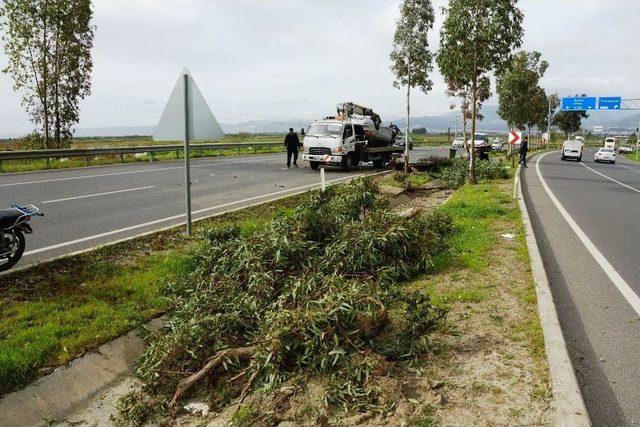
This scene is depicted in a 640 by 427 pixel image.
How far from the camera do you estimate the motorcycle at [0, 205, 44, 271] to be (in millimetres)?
6223

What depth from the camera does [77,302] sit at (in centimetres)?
534

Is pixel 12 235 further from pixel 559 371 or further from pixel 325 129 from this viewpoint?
pixel 325 129

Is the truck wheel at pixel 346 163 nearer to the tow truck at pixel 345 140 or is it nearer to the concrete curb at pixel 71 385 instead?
the tow truck at pixel 345 140

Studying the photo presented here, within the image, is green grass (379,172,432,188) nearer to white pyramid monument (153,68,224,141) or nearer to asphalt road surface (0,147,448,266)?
asphalt road surface (0,147,448,266)

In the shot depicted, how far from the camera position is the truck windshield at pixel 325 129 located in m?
21.3

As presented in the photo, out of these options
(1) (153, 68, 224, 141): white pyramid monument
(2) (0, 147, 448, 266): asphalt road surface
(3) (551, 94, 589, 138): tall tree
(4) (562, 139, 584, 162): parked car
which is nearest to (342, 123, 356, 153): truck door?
(2) (0, 147, 448, 266): asphalt road surface

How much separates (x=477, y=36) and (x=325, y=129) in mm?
7184

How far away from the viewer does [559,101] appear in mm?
73812

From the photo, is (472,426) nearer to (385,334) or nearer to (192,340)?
(385,334)

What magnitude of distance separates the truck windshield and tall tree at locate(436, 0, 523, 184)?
16.7ft

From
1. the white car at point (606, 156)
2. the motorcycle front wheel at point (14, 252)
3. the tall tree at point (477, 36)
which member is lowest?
the motorcycle front wheel at point (14, 252)

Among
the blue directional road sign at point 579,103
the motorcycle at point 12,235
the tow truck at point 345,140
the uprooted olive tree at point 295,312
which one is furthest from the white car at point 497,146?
the motorcycle at point 12,235

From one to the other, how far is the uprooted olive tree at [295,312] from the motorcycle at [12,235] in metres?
2.28

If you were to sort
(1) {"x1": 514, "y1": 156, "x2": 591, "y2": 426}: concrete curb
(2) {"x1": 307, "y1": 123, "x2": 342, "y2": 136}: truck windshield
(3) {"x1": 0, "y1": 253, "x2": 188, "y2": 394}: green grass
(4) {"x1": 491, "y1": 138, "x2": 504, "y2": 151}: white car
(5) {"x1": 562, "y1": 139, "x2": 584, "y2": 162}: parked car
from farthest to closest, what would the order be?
1. (4) {"x1": 491, "y1": 138, "x2": 504, "y2": 151}: white car
2. (5) {"x1": 562, "y1": 139, "x2": 584, "y2": 162}: parked car
3. (2) {"x1": 307, "y1": 123, "x2": 342, "y2": 136}: truck windshield
4. (3) {"x1": 0, "y1": 253, "x2": 188, "y2": 394}: green grass
5. (1) {"x1": 514, "y1": 156, "x2": 591, "y2": 426}: concrete curb
